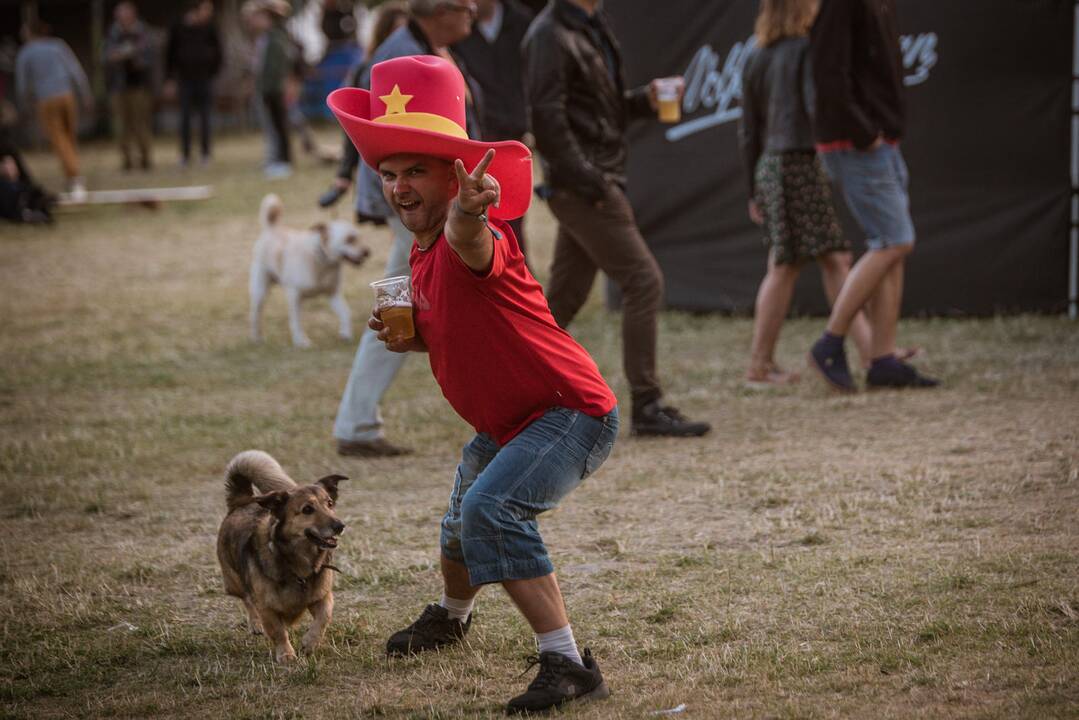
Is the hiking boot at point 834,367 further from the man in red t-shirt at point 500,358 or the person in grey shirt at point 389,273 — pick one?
the man in red t-shirt at point 500,358

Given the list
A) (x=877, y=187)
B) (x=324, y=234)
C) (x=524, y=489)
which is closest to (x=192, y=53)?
(x=324, y=234)

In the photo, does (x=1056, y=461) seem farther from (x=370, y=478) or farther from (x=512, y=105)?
(x=512, y=105)

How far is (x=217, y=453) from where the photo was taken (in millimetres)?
6746

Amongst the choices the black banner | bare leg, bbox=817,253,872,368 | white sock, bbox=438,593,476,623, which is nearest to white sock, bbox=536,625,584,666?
white sock, bbox=438,593,476,623

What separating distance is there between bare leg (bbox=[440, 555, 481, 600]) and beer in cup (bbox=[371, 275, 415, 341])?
29.5 inches

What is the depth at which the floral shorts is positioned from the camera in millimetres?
7199

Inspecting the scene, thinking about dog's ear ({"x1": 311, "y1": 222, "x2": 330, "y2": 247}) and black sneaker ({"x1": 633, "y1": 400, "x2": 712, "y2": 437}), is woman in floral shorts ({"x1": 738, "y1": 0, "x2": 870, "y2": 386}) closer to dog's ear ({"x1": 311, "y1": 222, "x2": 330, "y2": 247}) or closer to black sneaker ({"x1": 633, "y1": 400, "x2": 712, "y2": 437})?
black sneaker ({"x1": 633, "y1": 400, "x2": 712, "y2": 437})

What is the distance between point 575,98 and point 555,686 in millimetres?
3449

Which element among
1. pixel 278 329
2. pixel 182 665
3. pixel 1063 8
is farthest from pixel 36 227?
pixel 182 665

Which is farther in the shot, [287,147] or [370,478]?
[287,147]

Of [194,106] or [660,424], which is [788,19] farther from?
[194,106]

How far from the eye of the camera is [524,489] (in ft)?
11.2

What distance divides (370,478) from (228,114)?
27083mm

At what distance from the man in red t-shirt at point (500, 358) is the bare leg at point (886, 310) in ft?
12.6
